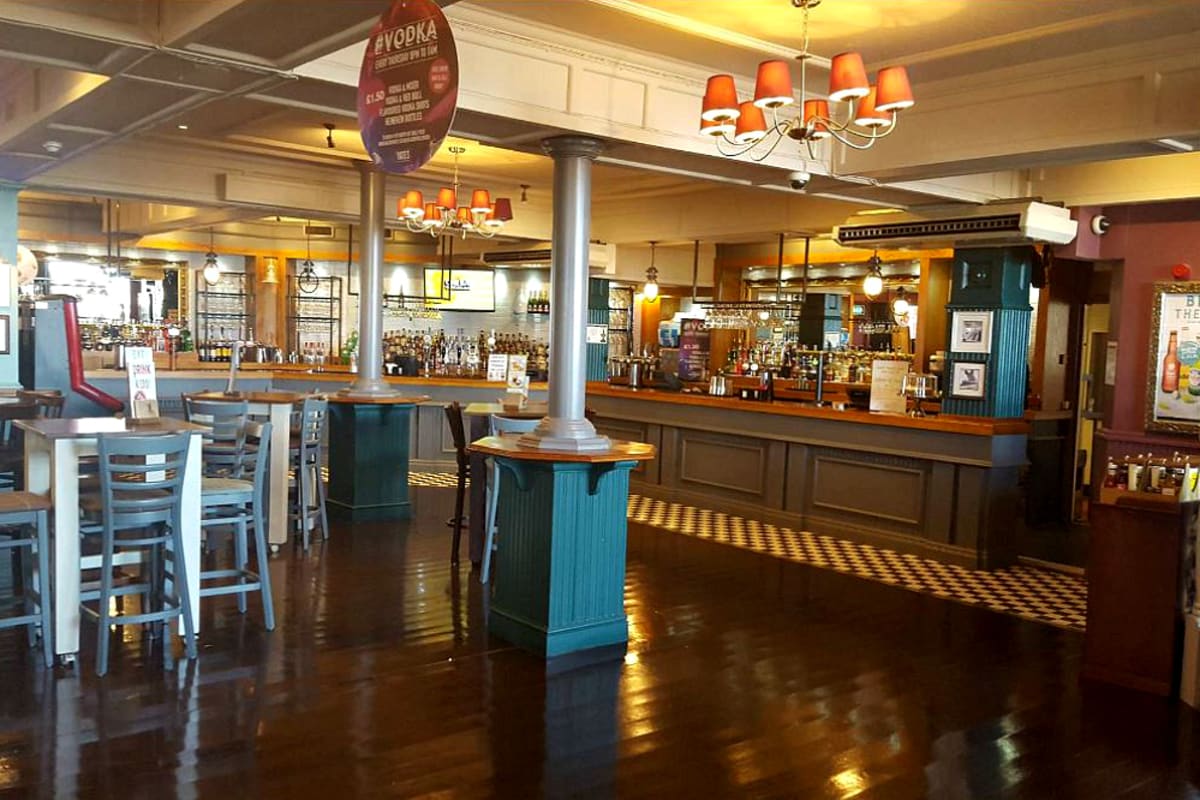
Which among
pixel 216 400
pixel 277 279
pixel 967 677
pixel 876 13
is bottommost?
pixel 967 677

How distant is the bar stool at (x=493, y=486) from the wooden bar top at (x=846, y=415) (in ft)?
10.1

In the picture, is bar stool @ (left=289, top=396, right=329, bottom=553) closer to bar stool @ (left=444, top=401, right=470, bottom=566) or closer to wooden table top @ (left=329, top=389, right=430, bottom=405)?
wooden table top @ (left=329, top=389, right=430, bottom=405)

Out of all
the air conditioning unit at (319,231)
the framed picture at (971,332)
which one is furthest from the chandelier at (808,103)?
the air conditioning unit at (319,231)

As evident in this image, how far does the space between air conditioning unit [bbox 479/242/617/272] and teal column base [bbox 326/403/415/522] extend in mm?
3361

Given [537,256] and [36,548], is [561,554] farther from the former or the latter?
[537,256]

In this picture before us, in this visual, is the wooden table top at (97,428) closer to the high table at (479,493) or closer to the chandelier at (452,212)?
the high table at (479,493)

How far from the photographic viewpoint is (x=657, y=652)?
5.00 metres

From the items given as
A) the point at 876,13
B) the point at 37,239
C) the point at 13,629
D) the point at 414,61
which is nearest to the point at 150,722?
the point at 13,629

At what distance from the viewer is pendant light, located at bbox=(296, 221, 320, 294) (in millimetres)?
13836

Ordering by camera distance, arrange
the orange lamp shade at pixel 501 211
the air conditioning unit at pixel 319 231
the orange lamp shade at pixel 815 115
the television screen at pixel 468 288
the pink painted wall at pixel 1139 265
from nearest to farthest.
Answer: the orange lamp shade at pixel 815 115, the pink painted wall at pixel 1139 265, the orange lamp shade at pixel 501 211, the air conditioning unit at pixel 319 231, the television screen at pixel 468 288

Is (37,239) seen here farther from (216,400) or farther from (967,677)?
(967,677)

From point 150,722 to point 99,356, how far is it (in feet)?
27.9

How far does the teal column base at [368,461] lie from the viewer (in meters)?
7.89

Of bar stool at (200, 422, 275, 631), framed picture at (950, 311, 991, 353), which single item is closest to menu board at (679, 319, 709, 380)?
framed picture at (950, 311, 991, 353)
